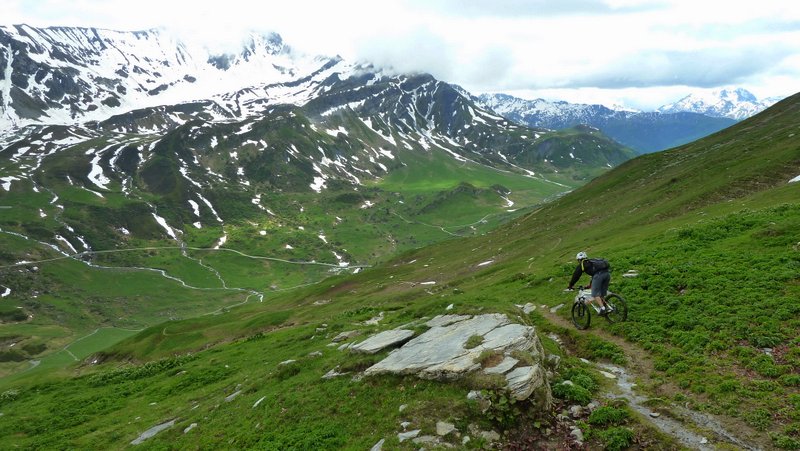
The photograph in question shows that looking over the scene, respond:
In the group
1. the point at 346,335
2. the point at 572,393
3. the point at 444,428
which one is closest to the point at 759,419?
the point at 572,393

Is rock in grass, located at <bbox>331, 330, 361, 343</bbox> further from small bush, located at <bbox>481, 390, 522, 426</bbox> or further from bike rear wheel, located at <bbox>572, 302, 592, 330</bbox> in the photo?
small bush, located at <bbox>481, 390, 522, 426</bbox>

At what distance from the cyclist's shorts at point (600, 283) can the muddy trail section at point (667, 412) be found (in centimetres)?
275

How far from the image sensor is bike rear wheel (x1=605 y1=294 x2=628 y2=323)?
2528 centimetres

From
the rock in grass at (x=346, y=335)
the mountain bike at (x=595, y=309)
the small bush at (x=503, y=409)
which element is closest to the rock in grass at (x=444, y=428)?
the small bush at (x=503, y=409)

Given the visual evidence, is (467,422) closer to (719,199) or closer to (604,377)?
(604,377)

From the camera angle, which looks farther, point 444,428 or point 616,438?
point 444,428

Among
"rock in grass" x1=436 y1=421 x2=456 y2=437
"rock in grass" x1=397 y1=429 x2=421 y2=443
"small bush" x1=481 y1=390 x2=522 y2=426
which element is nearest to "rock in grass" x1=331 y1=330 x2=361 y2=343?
"rock in grass" x1=397 y1=429 x2=421 y2=443

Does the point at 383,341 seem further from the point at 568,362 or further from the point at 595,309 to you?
the point at 595,309

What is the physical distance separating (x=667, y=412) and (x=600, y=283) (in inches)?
375

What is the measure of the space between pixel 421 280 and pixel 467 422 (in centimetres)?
6382

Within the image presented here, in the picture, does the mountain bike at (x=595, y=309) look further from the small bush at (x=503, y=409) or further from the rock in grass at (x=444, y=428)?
the rock in grass at (x=444, y=428)

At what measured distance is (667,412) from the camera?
1633 cm

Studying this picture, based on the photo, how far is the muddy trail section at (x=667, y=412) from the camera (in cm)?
1436

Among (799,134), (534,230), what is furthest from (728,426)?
(799,134)
